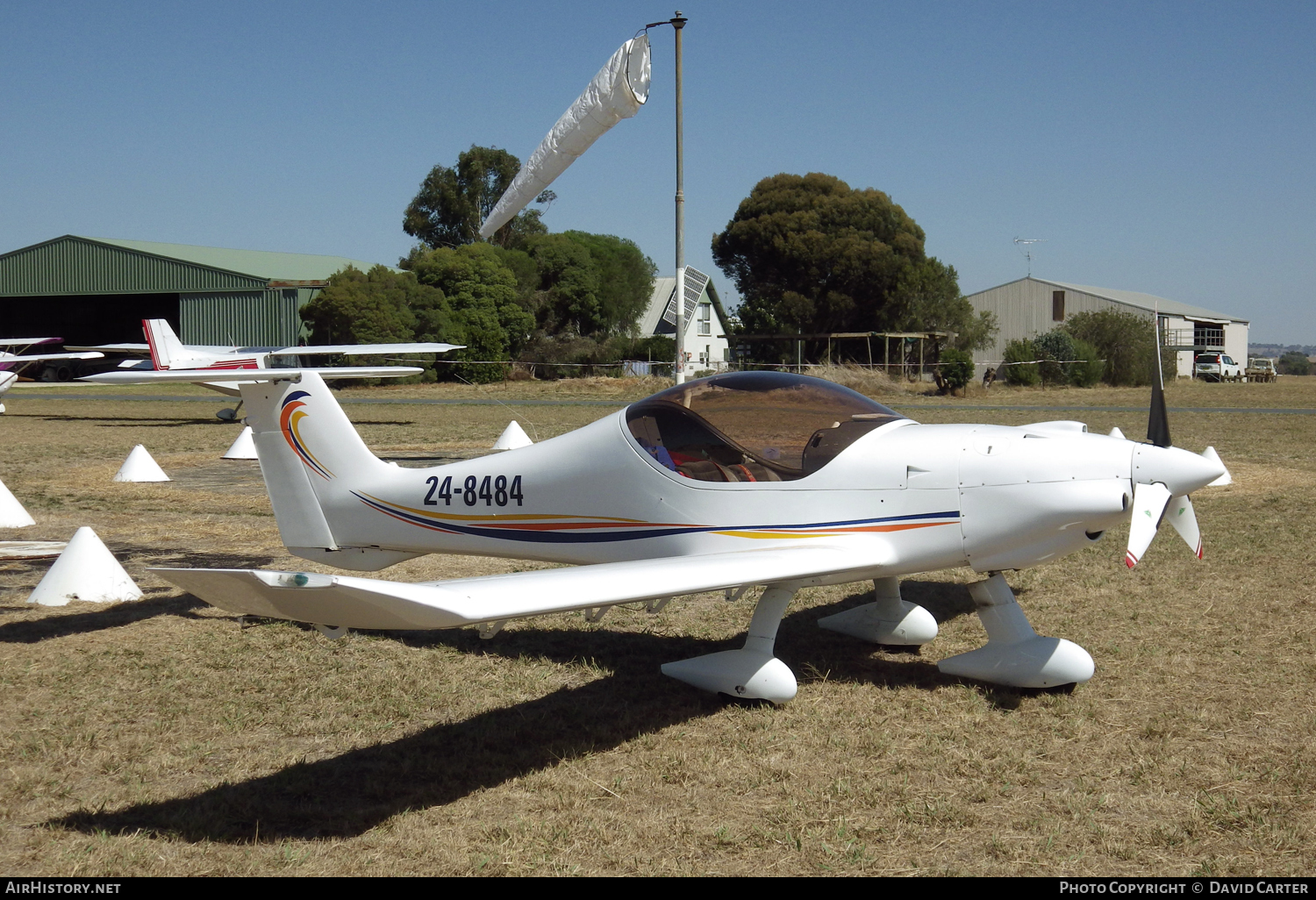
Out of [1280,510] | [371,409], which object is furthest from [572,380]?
[1280,510]

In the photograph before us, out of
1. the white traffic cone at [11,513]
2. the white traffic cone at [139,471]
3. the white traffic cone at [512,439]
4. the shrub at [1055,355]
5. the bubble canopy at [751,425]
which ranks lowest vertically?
the white traffic cone at [11,513]

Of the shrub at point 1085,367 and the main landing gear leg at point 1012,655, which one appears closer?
the main landing gear leg at point 1012,655

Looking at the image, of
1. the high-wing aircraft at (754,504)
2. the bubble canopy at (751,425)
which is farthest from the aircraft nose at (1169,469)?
the bubble canopy at (751,425)

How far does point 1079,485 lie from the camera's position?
5156 mm

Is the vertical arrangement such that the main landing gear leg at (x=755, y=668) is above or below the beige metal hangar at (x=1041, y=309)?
below

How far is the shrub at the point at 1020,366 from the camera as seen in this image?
42.9m

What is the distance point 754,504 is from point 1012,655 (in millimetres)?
1727

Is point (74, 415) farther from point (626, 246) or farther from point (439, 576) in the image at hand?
point (626, 246)

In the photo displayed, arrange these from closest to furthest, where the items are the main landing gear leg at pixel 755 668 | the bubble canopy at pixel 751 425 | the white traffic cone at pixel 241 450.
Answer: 1. the main landing gear leg at pixel 755 668
2. the bubble canopy at pixel 751 425
3. the white traffic cone at pixel 241 450

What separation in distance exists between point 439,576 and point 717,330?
220 ft

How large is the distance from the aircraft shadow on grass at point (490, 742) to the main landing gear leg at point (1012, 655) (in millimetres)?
144

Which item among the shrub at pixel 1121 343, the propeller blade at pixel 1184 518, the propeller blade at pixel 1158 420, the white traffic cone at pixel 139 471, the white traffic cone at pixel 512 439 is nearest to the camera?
the propeller blade at pixel 1184 518

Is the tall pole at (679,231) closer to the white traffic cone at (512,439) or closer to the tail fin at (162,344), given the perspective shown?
the white traffic cone at (512,439)

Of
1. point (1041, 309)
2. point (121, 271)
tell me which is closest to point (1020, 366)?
point (1041, 309)
